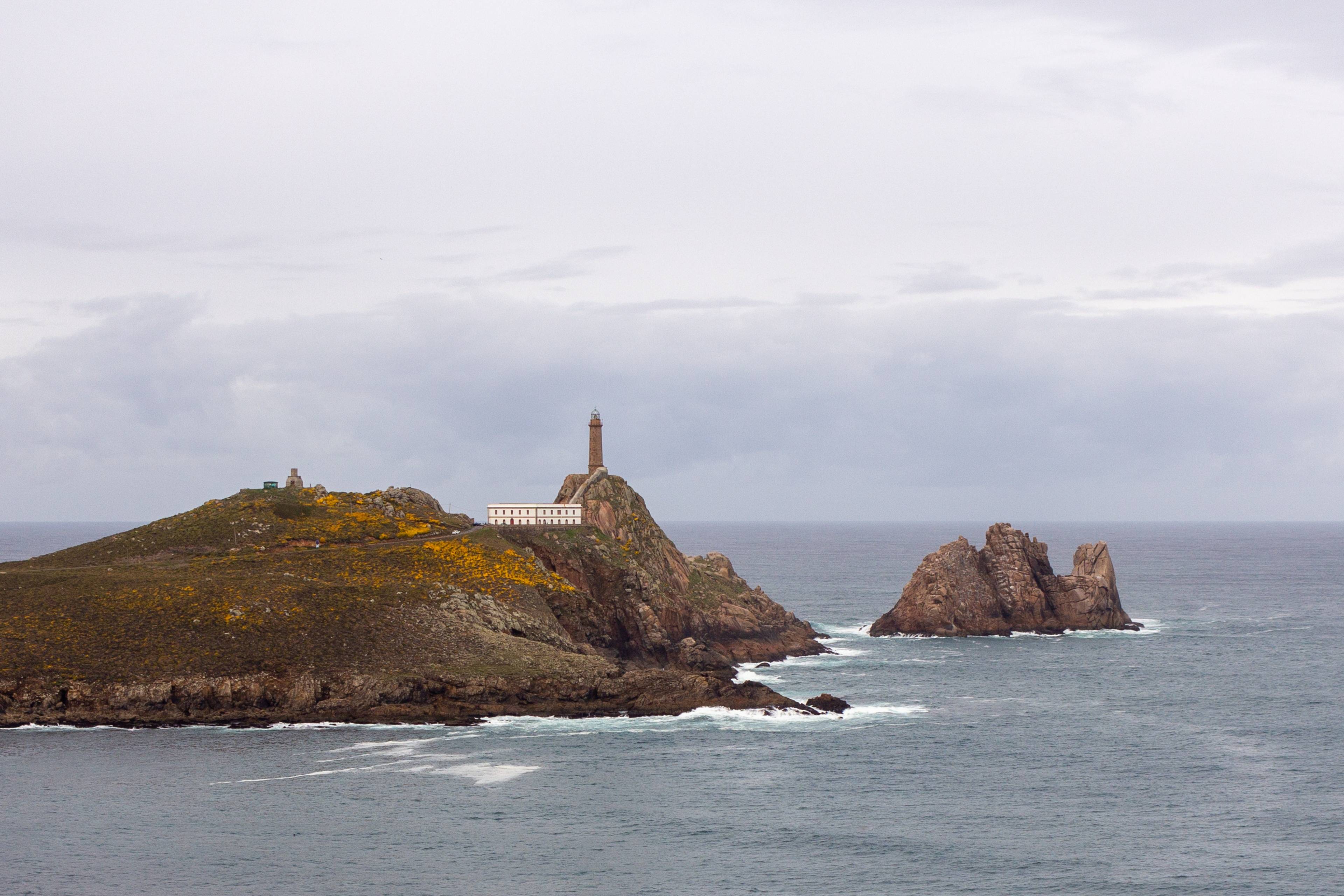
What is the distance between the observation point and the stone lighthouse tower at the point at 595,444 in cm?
19250

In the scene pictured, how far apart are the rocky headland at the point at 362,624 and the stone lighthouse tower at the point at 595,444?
21228 mm

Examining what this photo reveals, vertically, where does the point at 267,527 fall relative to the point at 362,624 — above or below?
above

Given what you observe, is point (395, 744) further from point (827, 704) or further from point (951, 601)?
point (951, 601)

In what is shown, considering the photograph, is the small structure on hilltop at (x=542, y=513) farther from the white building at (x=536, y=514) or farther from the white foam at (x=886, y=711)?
the white foam at (x=886, y=711)

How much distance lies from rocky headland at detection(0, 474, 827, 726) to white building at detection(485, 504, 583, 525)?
1.93 meters

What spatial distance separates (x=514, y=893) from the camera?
73.1 metres

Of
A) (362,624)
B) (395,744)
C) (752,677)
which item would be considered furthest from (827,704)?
(362,624)

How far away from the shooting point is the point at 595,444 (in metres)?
193

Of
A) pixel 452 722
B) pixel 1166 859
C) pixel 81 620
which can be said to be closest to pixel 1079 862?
pixel 1166 859

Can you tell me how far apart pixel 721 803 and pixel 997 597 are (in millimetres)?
102651

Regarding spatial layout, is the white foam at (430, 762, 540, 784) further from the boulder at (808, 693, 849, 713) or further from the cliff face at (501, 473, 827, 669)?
the cliff face at (501, 473, 827, 669)

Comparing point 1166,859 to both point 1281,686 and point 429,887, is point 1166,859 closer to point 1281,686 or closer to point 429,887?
Result: point 429,887

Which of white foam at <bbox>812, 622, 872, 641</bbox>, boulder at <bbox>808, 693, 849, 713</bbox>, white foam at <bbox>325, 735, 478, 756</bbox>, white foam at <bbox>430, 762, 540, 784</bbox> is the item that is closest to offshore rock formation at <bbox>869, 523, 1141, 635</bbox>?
white foam at <bbox>812, 622, 872, 641</bbox>

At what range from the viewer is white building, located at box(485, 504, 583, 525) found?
16938 centimetres
